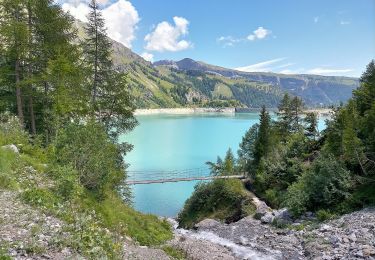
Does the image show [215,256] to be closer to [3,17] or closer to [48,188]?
[48,188]

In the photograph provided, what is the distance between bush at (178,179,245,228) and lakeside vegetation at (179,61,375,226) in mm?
104

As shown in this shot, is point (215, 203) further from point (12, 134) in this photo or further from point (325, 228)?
point (12, 134)

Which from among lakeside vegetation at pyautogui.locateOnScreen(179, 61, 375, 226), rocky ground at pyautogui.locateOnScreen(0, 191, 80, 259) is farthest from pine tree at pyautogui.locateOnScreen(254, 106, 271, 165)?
rocky ground at pyautogui.locateOnScreen(0, 191, 80, 259)

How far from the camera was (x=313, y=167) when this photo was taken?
29.0 metres

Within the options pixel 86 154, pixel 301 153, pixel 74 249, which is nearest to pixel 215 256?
pixel 86 154

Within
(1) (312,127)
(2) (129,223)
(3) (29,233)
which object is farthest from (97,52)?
(1) (312,127)

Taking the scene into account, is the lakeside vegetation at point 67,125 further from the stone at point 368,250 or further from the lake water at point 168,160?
the lake water at point 168,160

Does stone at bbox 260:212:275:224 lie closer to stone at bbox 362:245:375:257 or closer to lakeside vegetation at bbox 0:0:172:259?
lakeside vegetation at bbox 0:0:172:259

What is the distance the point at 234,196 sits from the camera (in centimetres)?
3641

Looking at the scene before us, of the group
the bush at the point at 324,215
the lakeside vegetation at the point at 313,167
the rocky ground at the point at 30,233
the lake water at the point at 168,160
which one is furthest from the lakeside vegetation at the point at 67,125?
the lake water at the point at 168,160

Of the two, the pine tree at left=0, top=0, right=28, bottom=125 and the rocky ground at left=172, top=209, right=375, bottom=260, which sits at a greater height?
the pine tree at left=0, top=0, right=28, bottom=125

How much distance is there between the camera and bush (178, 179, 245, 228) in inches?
1388

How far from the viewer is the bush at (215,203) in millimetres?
35250

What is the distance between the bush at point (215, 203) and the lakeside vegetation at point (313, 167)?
0.34 feet
